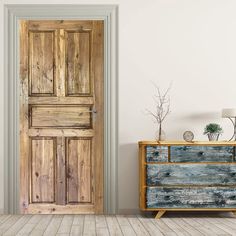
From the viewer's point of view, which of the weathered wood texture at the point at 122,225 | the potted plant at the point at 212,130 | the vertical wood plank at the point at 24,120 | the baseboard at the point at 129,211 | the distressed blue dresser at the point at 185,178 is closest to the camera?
the weathered wood texture at the point at 122,225

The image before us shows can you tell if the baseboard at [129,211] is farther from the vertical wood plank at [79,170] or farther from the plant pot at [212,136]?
the plant pot at [212,136]

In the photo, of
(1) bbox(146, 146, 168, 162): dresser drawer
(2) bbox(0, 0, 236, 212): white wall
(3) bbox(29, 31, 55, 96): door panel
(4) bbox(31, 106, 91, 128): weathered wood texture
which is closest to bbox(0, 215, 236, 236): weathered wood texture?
(2) bbox(0, 0, 236, 212): white wall

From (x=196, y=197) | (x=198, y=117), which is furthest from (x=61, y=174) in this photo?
(x=198, y=117)

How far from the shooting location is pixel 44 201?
651 centimetres

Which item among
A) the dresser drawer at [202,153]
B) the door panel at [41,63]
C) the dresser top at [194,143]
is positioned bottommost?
the dresser drawer at [202,153]

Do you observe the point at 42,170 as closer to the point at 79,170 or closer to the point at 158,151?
the point at 79,170

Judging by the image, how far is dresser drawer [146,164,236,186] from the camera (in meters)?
6.02

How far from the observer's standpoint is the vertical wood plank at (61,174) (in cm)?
652

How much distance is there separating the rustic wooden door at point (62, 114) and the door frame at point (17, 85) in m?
0.12

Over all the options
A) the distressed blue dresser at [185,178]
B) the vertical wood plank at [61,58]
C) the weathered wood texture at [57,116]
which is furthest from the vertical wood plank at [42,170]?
the distressed blue dresser at [185,178]

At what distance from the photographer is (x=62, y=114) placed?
6535mm

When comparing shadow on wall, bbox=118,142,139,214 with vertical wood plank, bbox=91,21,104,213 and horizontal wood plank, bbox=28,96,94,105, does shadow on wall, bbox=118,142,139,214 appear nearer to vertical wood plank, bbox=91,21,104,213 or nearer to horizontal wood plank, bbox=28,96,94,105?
vertical wood plank, bbox=91,21,104,213

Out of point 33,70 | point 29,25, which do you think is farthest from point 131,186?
point 29,25

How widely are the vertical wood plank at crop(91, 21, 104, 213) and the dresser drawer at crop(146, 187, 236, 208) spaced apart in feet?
2.45
